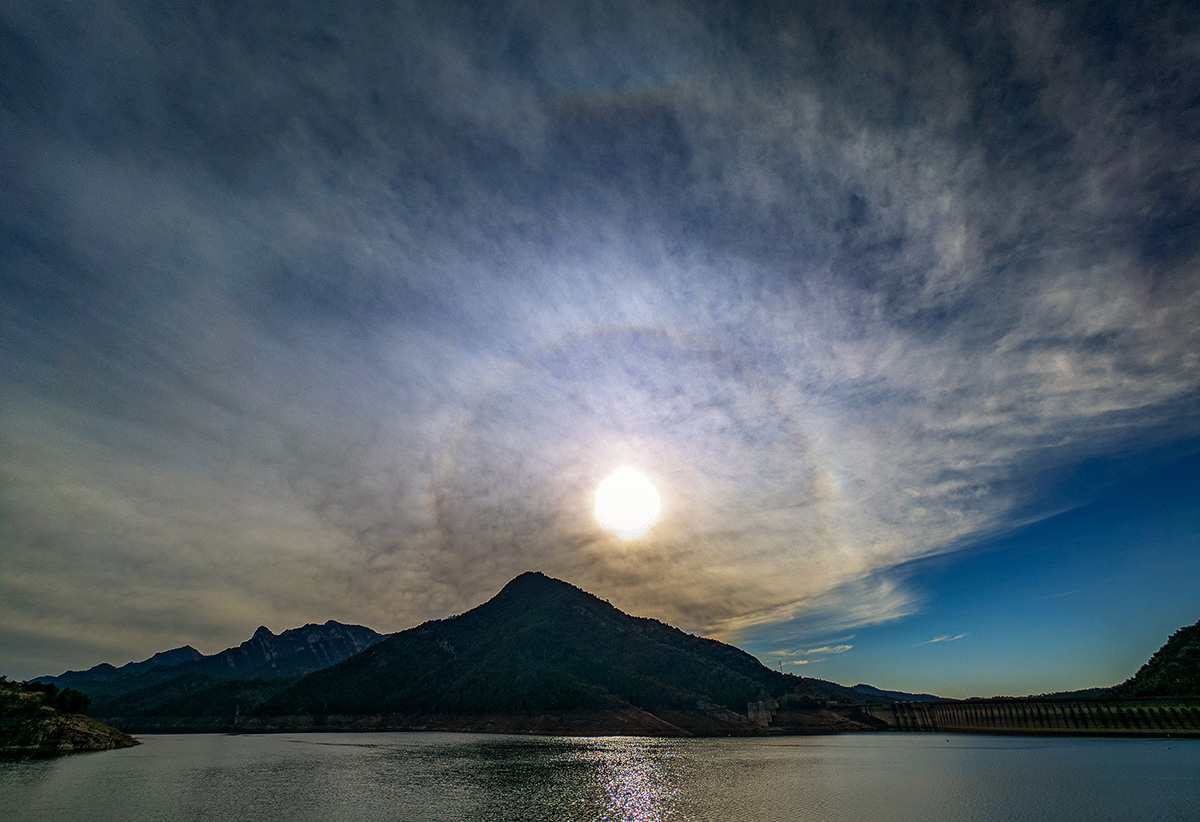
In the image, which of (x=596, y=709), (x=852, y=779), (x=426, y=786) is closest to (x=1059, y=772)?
(x=852, y=779)

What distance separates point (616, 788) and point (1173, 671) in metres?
188

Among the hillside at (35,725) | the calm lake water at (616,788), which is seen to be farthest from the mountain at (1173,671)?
the hillside at (35,725)

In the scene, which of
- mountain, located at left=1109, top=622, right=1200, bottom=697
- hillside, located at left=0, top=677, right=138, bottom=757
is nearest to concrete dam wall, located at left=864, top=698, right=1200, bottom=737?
mountain, located at left=1109, top=622, right=1200, bottom=697

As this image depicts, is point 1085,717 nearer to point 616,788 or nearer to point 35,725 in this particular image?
point 616,788

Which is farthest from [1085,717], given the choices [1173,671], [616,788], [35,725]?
[35,725]

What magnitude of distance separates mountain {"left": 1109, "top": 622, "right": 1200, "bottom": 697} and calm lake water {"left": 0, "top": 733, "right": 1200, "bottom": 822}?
215ft

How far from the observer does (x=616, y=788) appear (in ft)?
218

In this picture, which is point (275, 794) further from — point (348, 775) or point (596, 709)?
point (596, 709)

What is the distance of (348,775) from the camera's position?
79000 millimetres

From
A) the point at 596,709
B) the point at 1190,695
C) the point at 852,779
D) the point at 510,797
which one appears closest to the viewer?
the point at 510,797

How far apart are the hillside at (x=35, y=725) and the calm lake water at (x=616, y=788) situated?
465 inches

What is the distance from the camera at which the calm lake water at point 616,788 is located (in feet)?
164

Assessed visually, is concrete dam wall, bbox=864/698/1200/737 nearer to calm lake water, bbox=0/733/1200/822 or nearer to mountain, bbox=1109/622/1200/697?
mountain, bbox=1109/622/1200/697

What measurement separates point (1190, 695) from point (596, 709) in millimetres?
165945
